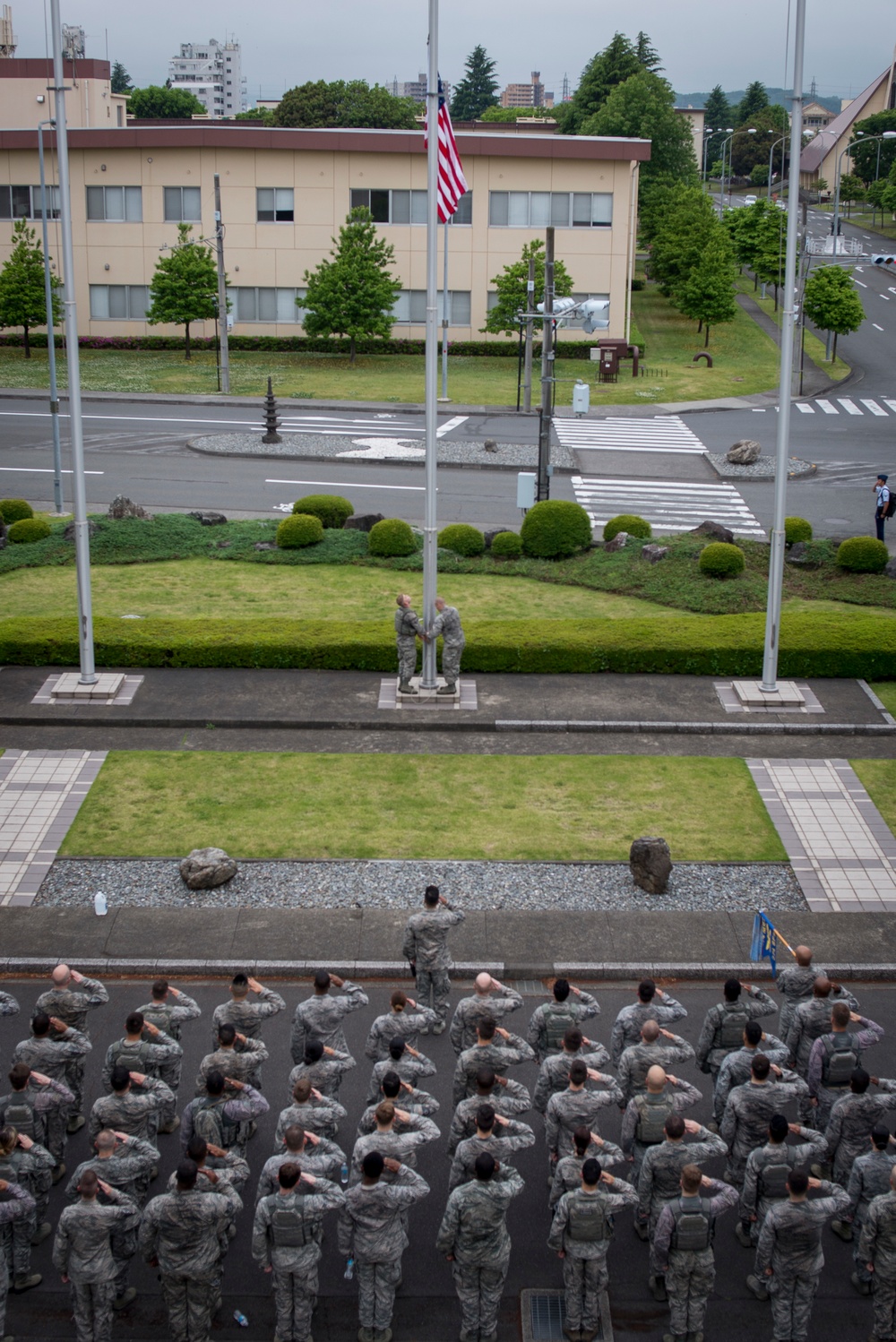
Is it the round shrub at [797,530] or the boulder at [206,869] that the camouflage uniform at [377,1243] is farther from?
the round shrub at [797,530]

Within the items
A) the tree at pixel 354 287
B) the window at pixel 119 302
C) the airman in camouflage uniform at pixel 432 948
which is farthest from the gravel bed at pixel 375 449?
the airman in camouflage uniform at pixel 432 948

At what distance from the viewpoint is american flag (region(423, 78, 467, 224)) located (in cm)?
1953

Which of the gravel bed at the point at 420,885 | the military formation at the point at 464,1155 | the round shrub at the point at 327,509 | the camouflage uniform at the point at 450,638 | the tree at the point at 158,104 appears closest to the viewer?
the military formation at the point at 464,1155

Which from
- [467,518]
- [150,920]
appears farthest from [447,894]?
[467,518]

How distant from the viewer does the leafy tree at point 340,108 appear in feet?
349

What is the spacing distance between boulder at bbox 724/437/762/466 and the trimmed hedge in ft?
55.8

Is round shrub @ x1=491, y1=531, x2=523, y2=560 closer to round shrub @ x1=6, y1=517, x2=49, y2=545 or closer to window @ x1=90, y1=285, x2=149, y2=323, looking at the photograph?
round shrub @ x1=6, y1=517, x2=49, y2=545

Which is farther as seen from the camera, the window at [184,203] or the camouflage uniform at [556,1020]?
the window at [184,203]

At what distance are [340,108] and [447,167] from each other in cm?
9558

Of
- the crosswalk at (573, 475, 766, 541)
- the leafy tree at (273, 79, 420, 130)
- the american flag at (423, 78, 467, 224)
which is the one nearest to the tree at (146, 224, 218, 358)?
the crosswalk at (573, 475, 766, 541)

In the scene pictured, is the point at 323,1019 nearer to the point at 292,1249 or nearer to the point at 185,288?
the point at 292,1249

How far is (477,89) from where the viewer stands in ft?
534

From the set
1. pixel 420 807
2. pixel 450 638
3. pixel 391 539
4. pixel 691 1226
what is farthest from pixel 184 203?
pixel 691 1226

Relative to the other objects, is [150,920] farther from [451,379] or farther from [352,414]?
[451,379]
